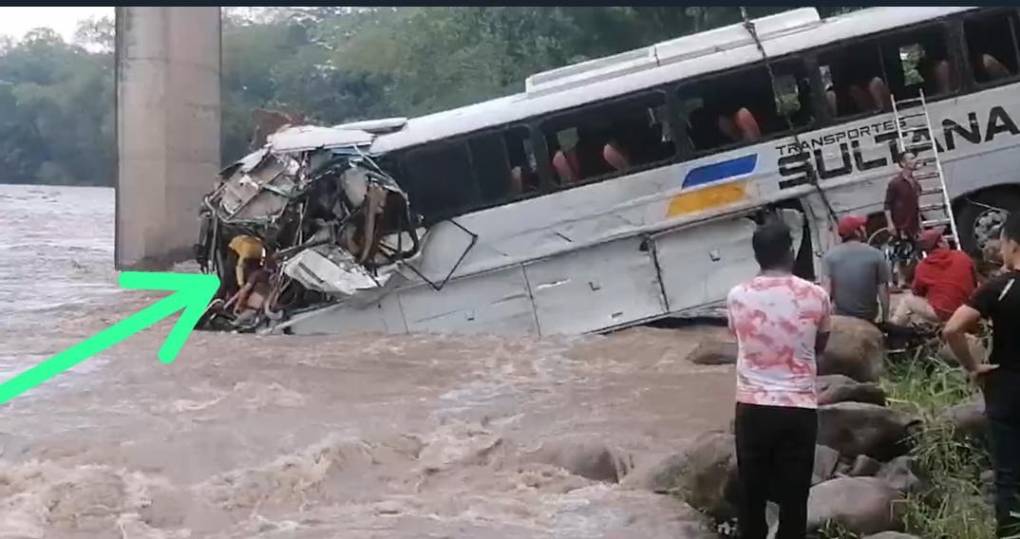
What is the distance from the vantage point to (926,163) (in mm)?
10258

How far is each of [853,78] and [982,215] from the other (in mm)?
1577

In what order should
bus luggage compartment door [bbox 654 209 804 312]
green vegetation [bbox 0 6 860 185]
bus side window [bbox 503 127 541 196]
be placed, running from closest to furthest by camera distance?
bus luggage compartment door [bbox 654 209 804 312] → bus side window [bbox 503 127 541 196] → green vegetation [bbox 0 6 860 185]

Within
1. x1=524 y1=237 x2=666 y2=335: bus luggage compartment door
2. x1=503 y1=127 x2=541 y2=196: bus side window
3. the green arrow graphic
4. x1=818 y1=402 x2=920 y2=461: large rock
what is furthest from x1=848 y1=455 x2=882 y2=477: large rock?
x1=503 y1=127 x2=541 y2=196: bus side window

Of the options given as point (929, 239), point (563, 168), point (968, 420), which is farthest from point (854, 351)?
point (563, 168)

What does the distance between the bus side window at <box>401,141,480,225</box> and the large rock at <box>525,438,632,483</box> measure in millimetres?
4231

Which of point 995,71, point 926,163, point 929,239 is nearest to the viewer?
point 929,239

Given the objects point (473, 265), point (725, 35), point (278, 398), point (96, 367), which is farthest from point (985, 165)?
point (96, 367)

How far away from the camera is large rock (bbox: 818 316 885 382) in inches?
285

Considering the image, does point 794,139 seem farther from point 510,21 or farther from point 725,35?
point 510,21

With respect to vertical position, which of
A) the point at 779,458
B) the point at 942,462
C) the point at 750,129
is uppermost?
the point at 750,129

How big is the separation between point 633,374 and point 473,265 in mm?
1848

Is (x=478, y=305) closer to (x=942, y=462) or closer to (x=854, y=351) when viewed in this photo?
(x=854, y=351)

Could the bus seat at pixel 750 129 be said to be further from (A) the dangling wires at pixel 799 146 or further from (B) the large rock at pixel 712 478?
(B) the large rock at pixel 712 478

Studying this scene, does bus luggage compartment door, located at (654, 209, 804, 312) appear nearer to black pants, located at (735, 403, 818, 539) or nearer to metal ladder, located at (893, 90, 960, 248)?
metal ladder, located at (893, 90, 960, 248)
